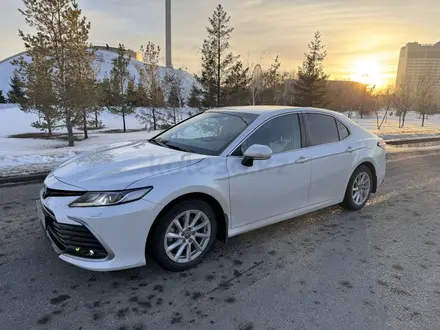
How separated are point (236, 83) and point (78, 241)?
73.1 feet

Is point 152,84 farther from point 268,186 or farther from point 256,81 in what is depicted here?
point 268,186

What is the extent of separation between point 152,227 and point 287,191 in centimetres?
164

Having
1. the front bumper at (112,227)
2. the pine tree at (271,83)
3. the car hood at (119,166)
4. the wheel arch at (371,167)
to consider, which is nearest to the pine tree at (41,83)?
the car hood at (119,166)

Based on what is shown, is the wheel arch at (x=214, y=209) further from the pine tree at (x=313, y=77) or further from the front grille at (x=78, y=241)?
the pine tree at (x=313, y=77)

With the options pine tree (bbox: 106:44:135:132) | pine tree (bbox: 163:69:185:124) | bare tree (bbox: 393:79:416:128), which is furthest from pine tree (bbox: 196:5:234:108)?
bare tree (bbox: 393:79:416:128)

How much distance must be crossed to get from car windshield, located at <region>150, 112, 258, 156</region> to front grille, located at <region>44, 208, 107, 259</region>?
4.47 ft

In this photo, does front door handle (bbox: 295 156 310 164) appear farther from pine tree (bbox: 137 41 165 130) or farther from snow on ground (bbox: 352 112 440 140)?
pine tree (bbox: 137 41 165 130)

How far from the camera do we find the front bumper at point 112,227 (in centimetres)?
254

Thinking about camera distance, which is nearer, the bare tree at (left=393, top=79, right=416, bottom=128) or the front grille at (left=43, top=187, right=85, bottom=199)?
the front grille at (left=43, top=187, right=85, bottom=199)

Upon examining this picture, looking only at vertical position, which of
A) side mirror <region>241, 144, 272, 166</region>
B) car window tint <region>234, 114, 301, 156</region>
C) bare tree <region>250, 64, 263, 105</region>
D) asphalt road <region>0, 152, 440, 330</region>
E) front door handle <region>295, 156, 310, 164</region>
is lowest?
asphalt road <region>0, 152, 440, 330</region>

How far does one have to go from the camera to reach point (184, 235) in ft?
9.86

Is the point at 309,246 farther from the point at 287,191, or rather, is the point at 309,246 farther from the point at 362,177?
the point at 362,177

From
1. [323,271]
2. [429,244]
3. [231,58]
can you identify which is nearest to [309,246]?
[323,271]

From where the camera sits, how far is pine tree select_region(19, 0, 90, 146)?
42.3ft
